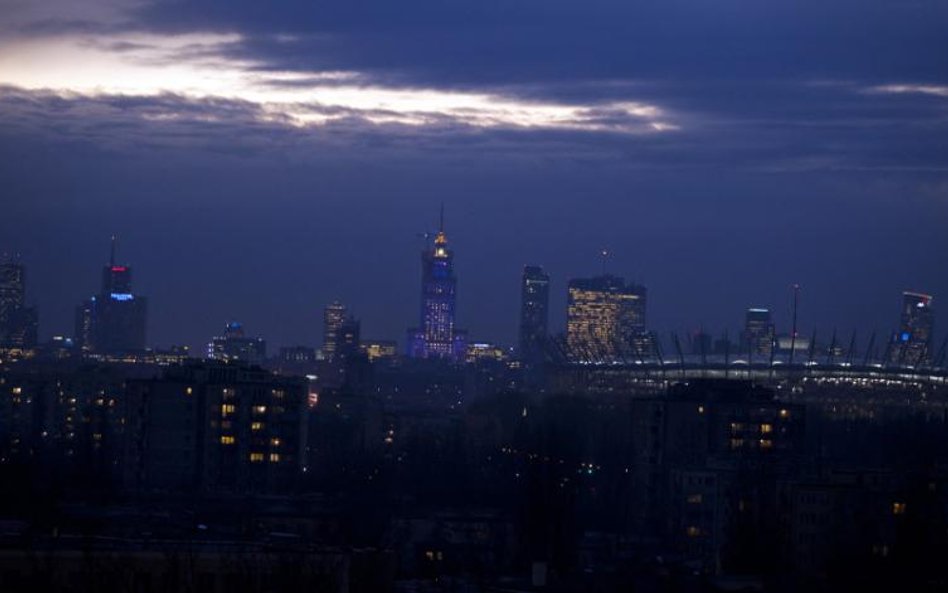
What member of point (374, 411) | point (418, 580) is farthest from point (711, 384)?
point (418, 580)

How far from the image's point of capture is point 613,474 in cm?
6656

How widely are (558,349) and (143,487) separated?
94583mm

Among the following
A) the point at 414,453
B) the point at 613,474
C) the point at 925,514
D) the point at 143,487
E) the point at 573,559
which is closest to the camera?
the point at 573,559

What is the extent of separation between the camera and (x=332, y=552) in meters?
30.1

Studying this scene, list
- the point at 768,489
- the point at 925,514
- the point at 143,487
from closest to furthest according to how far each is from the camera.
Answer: the point at 925,514, the point at 768,489, the point at 143,487

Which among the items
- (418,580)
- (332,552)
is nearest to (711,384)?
(418,580)

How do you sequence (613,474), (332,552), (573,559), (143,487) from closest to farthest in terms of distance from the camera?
(332,552) < (573,559) < (143,487) < (613,474)

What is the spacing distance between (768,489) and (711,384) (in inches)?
1018

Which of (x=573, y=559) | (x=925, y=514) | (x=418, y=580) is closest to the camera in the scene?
(x=418, y=580)

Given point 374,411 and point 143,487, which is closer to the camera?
point 143,487

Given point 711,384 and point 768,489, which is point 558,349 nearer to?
point 711,384

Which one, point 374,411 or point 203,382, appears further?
point 374,411

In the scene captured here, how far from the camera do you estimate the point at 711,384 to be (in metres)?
78.7

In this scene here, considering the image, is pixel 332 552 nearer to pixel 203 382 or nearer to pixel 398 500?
pixel 398 500
